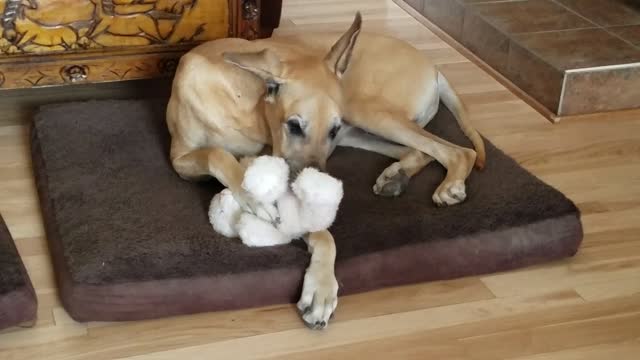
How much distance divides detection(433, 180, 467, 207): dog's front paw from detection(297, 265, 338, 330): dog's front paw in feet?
1.47

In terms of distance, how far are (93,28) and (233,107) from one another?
0.64m

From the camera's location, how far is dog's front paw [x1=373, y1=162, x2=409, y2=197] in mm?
2283

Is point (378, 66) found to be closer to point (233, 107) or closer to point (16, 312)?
point (233, 107)

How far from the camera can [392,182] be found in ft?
7.54

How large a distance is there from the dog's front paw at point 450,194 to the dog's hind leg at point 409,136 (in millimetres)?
47

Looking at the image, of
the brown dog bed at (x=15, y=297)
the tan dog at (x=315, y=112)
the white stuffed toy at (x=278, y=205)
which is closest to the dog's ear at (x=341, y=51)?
the tan dog at (x=315, y=112)

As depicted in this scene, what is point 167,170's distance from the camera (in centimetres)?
238

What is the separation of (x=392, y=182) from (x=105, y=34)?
101 centimetres

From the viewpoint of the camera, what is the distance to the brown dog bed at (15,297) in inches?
69.9

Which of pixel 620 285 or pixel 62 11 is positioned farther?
pixel 62 11

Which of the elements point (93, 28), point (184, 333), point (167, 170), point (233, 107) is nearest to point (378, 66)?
point (233, 107)

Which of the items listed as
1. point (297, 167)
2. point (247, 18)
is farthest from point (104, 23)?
point (297, 167)

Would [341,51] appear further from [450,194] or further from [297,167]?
[450,194]

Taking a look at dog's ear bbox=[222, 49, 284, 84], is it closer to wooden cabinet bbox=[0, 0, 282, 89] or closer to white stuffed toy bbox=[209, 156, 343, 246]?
white stuffed toy bbox=[209, 156, 343, 246]
